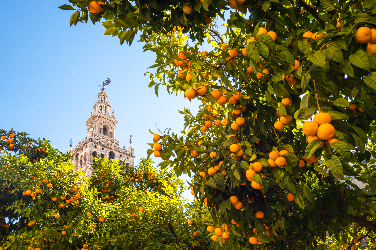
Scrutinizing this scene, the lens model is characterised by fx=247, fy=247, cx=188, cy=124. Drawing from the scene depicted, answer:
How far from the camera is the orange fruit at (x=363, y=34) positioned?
52.1 inches

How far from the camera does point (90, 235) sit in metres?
6.90

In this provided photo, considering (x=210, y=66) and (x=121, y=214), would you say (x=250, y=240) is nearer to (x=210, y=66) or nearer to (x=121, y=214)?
(x=210, y=66)

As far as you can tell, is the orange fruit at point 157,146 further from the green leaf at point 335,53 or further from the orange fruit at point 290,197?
the green leaf at point 335,53

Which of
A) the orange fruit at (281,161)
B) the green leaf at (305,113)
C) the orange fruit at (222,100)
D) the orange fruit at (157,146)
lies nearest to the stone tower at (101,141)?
the orange fruit at (157,146)

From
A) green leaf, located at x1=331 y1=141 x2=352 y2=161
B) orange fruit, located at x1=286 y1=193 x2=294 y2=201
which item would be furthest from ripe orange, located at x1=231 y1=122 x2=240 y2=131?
green leaf, located at x1=331 y1=141 x2=352 y2=161

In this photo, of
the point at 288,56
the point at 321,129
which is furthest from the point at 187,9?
the point at 321,129

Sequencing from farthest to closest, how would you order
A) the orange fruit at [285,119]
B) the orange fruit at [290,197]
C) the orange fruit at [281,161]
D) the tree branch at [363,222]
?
the tree branch at [363,222] < the orange fruit at [290,197] < the orange fruit at [285,119] < the orange fruit at [281,161]

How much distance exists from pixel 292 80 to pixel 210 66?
0.87 metres

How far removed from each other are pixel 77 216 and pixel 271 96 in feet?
22.3

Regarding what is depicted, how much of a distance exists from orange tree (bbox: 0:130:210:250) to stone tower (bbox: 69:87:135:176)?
30.1 metres

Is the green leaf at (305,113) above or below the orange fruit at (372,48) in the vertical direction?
below

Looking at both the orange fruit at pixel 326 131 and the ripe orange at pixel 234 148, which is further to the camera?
the ripe orange at pixel 234 148

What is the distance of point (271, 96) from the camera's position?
216 centimetres

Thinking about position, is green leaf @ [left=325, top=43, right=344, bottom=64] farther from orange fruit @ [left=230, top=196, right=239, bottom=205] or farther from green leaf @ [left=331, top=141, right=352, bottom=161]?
orange fruit @ [left=230, top=196, right=239, bottom=205]
